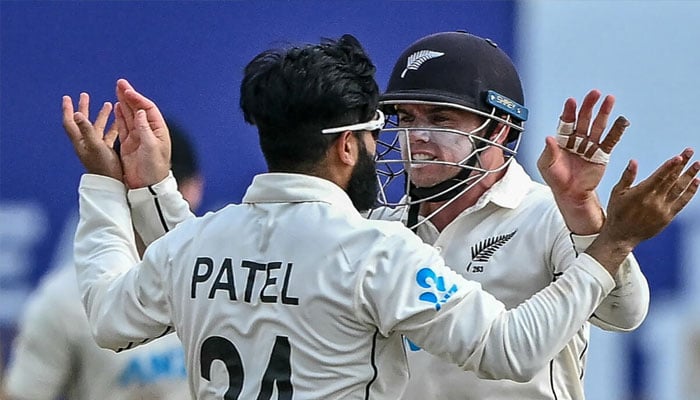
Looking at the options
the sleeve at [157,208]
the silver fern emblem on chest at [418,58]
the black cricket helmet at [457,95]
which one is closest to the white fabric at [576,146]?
the black cricket helmet at [457,95]

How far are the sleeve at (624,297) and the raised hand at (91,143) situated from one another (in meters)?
0.93

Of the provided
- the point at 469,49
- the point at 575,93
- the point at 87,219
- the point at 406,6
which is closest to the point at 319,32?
the point at 406,6

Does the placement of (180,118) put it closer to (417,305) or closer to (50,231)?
(50,231)

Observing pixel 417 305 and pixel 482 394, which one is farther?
pixel 482 394

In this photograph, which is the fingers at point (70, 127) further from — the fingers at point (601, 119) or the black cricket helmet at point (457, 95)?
the fingers at point (601, 119)

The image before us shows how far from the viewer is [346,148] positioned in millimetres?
2367

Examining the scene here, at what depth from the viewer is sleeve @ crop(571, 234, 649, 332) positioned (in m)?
2.47

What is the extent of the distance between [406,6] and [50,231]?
1.59m

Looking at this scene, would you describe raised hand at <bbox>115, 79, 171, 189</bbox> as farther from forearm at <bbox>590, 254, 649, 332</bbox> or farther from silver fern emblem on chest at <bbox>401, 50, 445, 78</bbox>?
forearm at <bbox>590, 254, 649, 332</bbox>

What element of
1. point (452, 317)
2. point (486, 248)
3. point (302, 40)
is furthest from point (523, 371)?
point (302, 40)

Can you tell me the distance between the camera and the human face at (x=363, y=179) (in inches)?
94.4

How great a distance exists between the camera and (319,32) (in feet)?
16.4

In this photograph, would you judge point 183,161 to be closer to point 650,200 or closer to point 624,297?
point 624,297

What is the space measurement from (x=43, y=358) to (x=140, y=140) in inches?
43.4
